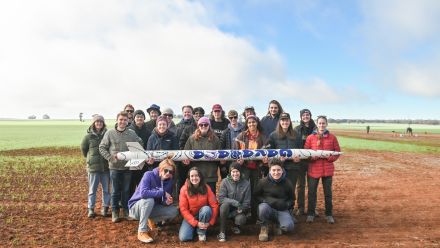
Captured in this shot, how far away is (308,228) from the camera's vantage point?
24.4ft

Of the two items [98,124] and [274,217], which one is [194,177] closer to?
[274,217]

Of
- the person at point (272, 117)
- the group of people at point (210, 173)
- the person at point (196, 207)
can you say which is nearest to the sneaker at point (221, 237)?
the group of people at point (210, 173)

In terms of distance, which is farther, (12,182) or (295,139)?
(12,182)

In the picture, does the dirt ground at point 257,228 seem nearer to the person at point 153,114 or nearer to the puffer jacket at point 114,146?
the puffer jacket at point 114,146

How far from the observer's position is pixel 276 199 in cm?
696

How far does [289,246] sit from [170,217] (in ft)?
7.69

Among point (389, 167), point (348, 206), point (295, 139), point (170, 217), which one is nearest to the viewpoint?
point (170, 217)

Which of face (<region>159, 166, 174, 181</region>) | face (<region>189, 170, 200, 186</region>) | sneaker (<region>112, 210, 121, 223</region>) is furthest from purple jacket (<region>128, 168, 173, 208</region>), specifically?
sneaker (<region>112, 210, 121, 223</region>)

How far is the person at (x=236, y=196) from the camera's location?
6.88 m

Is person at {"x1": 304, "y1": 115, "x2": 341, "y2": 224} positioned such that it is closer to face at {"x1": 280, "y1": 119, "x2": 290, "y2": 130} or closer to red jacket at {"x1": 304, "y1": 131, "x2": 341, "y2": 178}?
red jacket at {"x1": 304, "y1": 131, "x2": 341, "y2": 178}

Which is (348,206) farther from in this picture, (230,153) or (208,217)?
(208,217)

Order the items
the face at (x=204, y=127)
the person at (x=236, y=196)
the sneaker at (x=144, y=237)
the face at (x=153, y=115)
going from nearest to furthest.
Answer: the sneaker at (x=144, y=237) < the person at (x=236, y=196) < the face at (x=204, y=127) < the face at (x=153, y=115)

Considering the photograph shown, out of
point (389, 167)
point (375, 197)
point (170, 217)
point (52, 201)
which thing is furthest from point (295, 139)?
point (389, 167)

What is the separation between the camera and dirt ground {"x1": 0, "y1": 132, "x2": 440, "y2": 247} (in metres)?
6.50
